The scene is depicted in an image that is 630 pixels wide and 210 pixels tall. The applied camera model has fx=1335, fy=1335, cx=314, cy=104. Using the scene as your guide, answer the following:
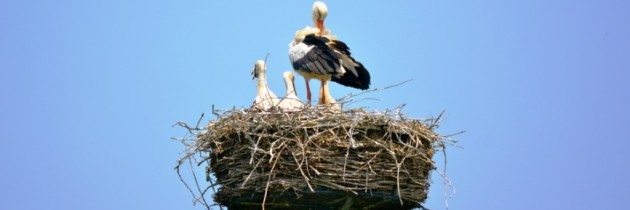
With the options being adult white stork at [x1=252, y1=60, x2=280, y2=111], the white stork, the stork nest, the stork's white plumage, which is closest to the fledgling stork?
the white stork

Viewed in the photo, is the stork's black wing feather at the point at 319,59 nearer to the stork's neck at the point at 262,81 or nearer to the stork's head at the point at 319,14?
the stork's neck at the point at 262,81

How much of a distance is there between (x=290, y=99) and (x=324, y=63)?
53 cm

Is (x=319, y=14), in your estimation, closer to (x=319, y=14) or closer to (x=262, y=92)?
(x=319, y=14)

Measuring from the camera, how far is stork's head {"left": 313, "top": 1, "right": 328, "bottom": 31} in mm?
11109

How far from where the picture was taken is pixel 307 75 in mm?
10344

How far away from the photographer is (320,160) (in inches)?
333

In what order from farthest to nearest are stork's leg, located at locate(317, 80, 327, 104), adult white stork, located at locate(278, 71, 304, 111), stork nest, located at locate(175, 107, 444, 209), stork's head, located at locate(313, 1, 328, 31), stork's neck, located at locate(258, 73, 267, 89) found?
stork's head, located at locate(313, 1, 328, 31) → stork's neck, located at locate(258, 73, 267, 89) → stork's leg, located at locate(317, 80, 327, 104) → adult white stork, located at locate(278, 71, 304, 111) → stork nest, located at locate(175, 107, 444, 209)

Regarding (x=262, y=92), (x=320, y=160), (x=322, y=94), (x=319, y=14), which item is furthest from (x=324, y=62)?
(x=320, y=160)

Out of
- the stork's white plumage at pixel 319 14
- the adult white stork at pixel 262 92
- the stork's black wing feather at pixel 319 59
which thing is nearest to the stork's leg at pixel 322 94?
the stork's black wing feather at pixel 319 59

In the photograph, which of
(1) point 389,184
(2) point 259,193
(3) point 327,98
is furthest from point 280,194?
(3) point 327,98

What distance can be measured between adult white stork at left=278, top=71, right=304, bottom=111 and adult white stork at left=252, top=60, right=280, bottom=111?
81mm

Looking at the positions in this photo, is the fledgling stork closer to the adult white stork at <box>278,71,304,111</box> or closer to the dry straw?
the adult white stork at <box>278,71,304,111</box>

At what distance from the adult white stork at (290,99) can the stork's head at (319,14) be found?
0.89m

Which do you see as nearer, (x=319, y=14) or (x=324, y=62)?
(x=324, y=62)
